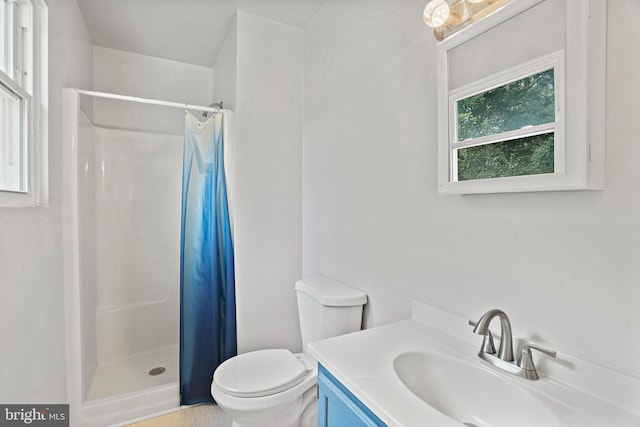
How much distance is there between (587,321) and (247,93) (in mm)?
1967

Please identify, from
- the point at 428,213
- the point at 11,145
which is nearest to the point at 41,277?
the point at 11,145

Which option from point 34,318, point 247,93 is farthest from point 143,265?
point 247,93

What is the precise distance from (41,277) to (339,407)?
1264 mm

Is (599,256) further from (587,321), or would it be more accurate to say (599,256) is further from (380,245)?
(380,245)

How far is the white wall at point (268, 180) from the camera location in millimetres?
2018

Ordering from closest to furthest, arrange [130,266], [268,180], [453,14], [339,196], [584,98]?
1. [584,98]
2. [453,14]
3. [339,196]
4. [268,180]
5. [130,266]

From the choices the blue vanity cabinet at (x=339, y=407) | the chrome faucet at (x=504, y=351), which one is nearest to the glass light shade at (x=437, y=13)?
the chrome faucet at (x=504, y=351)

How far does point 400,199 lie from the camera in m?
1.37

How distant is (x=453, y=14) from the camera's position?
1052mm

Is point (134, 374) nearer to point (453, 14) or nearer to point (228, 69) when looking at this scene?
point (228, 69)

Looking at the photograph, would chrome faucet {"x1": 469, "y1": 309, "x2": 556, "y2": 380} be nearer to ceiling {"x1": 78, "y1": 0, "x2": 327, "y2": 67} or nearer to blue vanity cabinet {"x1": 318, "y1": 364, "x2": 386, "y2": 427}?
blue vanity cabinet {"x1": 318, "y1": 364, "x2": 386, "y2": 427}

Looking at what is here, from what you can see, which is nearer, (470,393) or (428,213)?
(470,393)

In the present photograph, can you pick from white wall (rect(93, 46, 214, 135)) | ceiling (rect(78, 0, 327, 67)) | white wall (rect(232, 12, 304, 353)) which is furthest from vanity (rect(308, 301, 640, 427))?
white wall (rect(93, 46, 214, 135))

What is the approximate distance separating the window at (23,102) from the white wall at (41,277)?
8 centimetres
